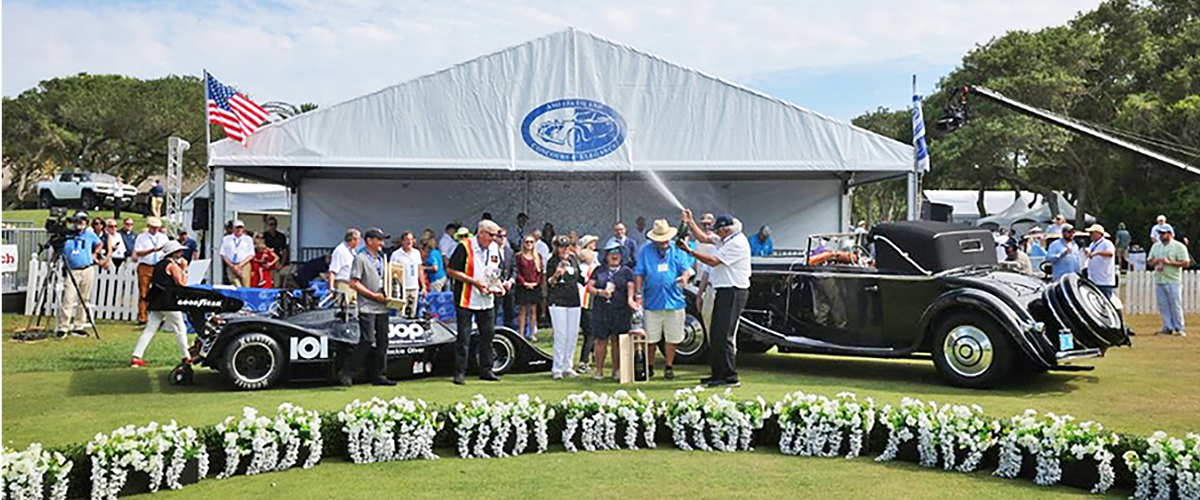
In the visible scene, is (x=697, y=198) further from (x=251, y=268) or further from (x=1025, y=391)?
(x=1025, y=391)

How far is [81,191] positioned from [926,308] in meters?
39.2

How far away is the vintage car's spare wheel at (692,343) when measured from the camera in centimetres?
1176

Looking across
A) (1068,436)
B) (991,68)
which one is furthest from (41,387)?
(991,68)

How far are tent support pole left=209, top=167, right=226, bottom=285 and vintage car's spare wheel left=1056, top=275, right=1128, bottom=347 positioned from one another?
1179 cm

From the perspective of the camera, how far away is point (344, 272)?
10.6 meters

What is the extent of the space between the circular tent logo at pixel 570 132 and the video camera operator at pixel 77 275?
262 inches

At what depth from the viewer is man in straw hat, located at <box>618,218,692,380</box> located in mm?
10312

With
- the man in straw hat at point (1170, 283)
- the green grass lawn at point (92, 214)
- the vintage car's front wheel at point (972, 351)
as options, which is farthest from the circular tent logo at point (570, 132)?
the green grass lawn at point (92, 214)

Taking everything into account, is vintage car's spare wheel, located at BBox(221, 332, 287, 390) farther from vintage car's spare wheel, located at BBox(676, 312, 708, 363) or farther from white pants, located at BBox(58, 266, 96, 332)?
white pants, located at BBox(58, 266, 96, 332)

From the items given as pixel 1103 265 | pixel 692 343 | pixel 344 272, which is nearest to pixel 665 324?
pixel 692 343

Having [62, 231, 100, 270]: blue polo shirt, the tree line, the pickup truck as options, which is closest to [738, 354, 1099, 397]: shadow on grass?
[62, 231, 100, 270]: blue polo shirt

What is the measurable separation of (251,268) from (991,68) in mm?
34991

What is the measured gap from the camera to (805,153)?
1612cm

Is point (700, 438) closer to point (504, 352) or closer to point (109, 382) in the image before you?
point (504, 352)
